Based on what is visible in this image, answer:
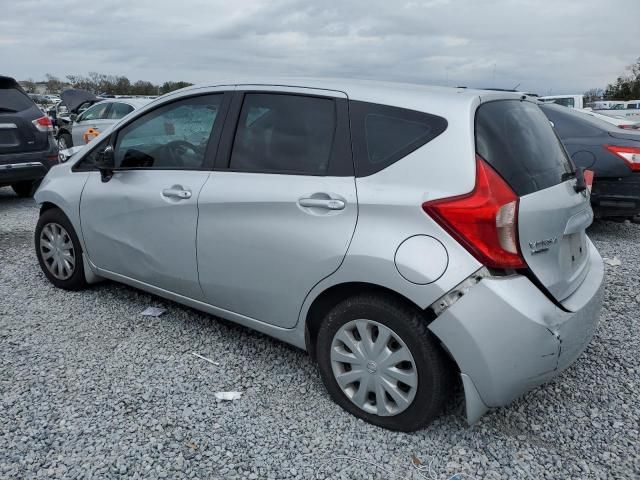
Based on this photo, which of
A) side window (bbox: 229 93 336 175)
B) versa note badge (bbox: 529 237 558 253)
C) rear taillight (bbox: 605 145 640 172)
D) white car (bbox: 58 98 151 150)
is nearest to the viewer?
versa note badge (bbox: 529 237 558 253)

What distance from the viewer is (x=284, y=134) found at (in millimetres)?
2859

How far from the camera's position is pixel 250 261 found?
286cm

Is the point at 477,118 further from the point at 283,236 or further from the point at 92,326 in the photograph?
the point at 92,326

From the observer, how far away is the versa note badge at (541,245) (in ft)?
7.51

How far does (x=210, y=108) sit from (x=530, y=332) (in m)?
2.20

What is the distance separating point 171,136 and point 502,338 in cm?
240

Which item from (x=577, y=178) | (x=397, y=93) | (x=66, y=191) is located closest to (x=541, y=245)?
(x=577, y=178)

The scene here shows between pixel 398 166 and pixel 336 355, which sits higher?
pixel 398 166

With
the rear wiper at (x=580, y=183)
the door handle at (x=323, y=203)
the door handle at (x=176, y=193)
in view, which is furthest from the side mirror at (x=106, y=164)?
the rear wiper at (x=580, y=183)

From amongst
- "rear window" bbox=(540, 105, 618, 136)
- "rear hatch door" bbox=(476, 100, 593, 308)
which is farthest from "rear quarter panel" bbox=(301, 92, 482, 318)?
"rear window" bbox=(540, 105, 618, 136)

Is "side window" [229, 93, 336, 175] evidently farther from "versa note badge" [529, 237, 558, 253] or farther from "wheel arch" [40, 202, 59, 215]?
"wheel arch" [40, 202, 59, 215]

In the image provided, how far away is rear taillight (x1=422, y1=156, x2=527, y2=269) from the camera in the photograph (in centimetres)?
217

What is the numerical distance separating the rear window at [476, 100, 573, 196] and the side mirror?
2.45 meters

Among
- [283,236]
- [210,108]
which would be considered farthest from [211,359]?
[210,108]
